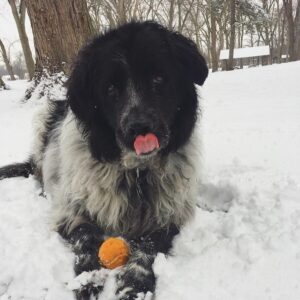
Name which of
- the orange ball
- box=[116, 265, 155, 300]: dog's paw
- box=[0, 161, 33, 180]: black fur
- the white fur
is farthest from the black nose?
box=[0, 161, 33, 180]: black fur

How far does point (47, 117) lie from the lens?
479 cm

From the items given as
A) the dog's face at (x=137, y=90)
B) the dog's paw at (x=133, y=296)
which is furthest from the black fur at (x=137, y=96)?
the dog's paw at (x=133, y=296)

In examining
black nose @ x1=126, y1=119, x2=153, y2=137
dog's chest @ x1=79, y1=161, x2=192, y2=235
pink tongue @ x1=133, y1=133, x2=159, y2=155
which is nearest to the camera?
black nose @ x1=126, y1=119, x2=153, y2=137

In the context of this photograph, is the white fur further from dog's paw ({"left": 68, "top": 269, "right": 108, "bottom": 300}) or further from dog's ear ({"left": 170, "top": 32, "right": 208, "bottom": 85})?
dog's paw ({"left": 68, "top": 269, "right": 108, "bottom": 300})

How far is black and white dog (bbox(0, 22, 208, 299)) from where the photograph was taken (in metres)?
2.86

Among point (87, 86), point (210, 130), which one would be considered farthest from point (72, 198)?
point (210, 130)

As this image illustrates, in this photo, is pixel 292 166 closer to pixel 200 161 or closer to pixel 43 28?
pixel 200 161

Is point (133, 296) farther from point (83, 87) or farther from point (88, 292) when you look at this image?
point (83, 87)

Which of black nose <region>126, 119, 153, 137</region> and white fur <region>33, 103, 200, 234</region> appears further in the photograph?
white fur <region>33, 103, 200, 234</region>

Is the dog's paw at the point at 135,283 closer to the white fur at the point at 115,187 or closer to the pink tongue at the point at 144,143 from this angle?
the white fur at the point at 115,187

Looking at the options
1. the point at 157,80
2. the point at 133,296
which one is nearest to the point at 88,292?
the point at 133,296

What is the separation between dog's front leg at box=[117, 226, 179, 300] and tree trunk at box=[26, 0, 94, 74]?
17.3 feet

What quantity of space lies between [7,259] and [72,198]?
75cm

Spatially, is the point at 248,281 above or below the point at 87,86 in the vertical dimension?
below
